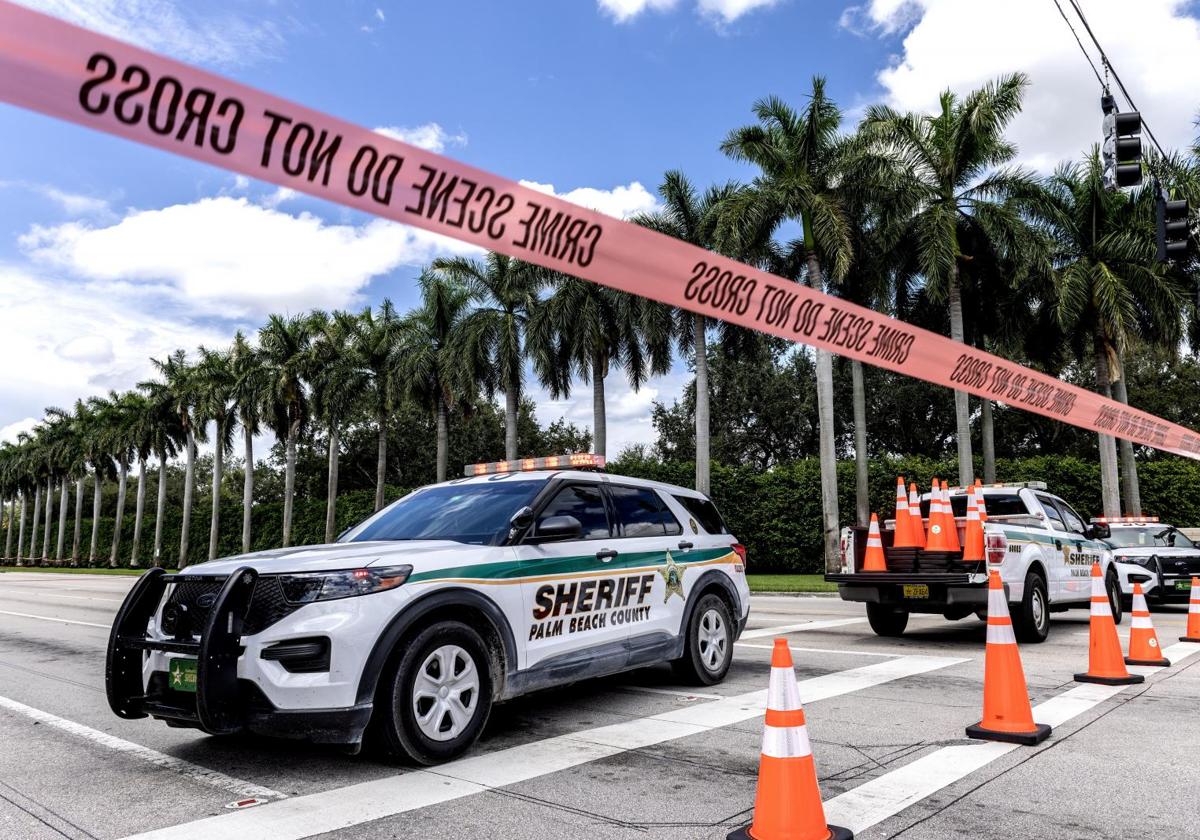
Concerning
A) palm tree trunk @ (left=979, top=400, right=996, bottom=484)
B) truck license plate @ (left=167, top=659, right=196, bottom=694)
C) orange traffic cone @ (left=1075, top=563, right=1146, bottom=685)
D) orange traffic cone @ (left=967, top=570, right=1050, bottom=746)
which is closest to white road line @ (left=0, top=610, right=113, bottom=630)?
truck license plate @ (left=167, top=659, right=196, bottom=694)

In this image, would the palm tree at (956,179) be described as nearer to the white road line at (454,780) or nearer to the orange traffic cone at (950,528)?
the orange traffic cone at (950,528)

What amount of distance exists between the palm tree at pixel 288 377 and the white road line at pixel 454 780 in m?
47.3

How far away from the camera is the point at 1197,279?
31328 millimetres

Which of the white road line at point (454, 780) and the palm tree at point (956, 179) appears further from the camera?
the palm tree at point (956, 179)

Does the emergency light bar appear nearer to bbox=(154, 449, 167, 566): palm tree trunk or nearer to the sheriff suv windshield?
the sheriff suv windshield

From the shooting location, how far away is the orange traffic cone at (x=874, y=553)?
10.7 m

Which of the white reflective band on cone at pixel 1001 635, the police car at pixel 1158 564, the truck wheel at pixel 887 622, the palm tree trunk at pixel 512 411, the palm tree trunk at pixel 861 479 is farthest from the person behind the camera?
the palm tree trunk at pixel 512 411

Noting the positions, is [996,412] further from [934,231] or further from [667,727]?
[667,727]

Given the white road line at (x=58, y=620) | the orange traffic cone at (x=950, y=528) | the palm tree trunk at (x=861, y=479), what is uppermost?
the palm tree trunk at (x=861, y=479)

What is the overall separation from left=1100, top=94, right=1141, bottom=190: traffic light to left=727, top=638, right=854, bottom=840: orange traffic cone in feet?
37.4

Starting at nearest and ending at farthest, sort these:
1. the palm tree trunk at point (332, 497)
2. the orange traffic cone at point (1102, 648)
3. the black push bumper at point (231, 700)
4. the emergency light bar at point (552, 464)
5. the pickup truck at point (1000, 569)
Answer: the black push bumper at point (231, 700), the emergency light bar at point (552, 464), the orange traffic cone at point (1102, 648), the pickup truck at point (1000, 569), the palm tree trunk at point (332, 497)

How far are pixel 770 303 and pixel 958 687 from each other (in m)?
5.72

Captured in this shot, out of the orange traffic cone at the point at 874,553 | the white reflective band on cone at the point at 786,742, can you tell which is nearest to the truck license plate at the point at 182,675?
the white reflective band on cone at the point at 786,742

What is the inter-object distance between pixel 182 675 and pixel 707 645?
4.23m
